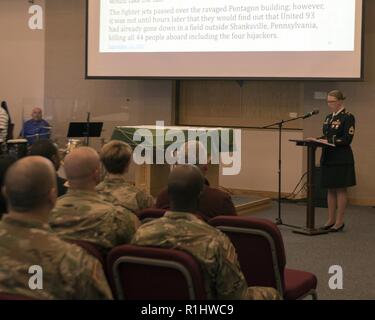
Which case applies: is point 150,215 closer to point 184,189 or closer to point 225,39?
point 184,189

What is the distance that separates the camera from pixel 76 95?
10.3 metres

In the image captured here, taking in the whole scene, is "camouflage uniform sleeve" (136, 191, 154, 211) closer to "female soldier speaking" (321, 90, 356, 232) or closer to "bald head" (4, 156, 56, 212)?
"bald head" (4, 156, 56, 212)

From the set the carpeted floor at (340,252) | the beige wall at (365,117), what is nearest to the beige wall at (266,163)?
the beige wall at (365,117)

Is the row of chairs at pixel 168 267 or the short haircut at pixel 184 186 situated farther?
the short haircut at pixel 184 186

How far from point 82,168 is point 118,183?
0.73m

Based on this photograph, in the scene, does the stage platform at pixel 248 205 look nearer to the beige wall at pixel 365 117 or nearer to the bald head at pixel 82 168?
the beige wall at pixel 365 117

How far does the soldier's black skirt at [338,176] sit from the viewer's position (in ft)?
20.8

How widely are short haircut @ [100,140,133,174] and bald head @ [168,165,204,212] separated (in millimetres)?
1067

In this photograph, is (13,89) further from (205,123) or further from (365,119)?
(365,119)

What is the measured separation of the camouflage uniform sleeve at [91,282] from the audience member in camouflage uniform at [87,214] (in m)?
0.68

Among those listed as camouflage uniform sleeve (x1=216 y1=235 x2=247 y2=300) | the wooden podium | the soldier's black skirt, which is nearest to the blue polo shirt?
the wooden podium

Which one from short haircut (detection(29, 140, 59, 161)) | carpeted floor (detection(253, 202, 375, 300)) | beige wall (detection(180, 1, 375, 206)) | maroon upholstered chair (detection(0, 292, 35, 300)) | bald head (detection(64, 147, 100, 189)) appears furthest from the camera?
beige wall (detection(180, 1, 375, 206))

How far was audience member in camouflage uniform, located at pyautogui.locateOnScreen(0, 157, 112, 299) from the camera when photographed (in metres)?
1.96
